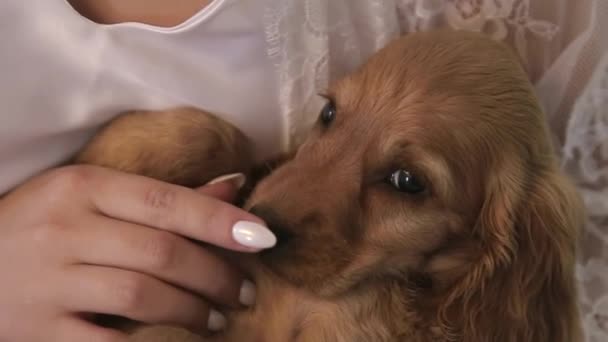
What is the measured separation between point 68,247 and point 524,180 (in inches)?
31.7

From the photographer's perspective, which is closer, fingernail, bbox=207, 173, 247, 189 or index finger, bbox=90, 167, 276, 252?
index finger, bbox=90, 167, 276, 252

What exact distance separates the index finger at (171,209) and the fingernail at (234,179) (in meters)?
0.09

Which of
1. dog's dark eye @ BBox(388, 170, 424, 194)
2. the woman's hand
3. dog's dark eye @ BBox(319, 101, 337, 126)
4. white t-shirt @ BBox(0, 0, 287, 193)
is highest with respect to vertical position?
white t-shirt @ BBox(0, 0, 287, 193)

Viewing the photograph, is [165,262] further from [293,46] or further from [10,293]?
[293,46]

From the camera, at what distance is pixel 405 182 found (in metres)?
1.19

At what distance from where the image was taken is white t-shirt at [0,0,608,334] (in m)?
1.28

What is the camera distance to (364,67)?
1.29 m

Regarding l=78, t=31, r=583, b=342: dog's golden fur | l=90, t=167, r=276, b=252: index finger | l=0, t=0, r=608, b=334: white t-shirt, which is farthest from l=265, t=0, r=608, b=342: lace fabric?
l=90, t=167, r=276, b=252: index finger

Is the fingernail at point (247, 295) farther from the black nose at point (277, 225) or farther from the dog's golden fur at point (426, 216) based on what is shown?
the black nose at point (277, 225)

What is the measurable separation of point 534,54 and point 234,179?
0.61 meters

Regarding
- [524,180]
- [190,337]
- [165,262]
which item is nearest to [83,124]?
[165,262]

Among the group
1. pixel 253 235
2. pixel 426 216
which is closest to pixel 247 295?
pixel 253 235

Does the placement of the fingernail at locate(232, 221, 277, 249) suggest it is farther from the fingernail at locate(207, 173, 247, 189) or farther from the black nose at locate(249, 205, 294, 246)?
the fingernail at locate(207, 173, 247, 189)

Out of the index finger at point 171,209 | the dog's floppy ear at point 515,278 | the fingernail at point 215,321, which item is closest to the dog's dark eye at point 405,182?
the dog's floppy ear at point 515,278
